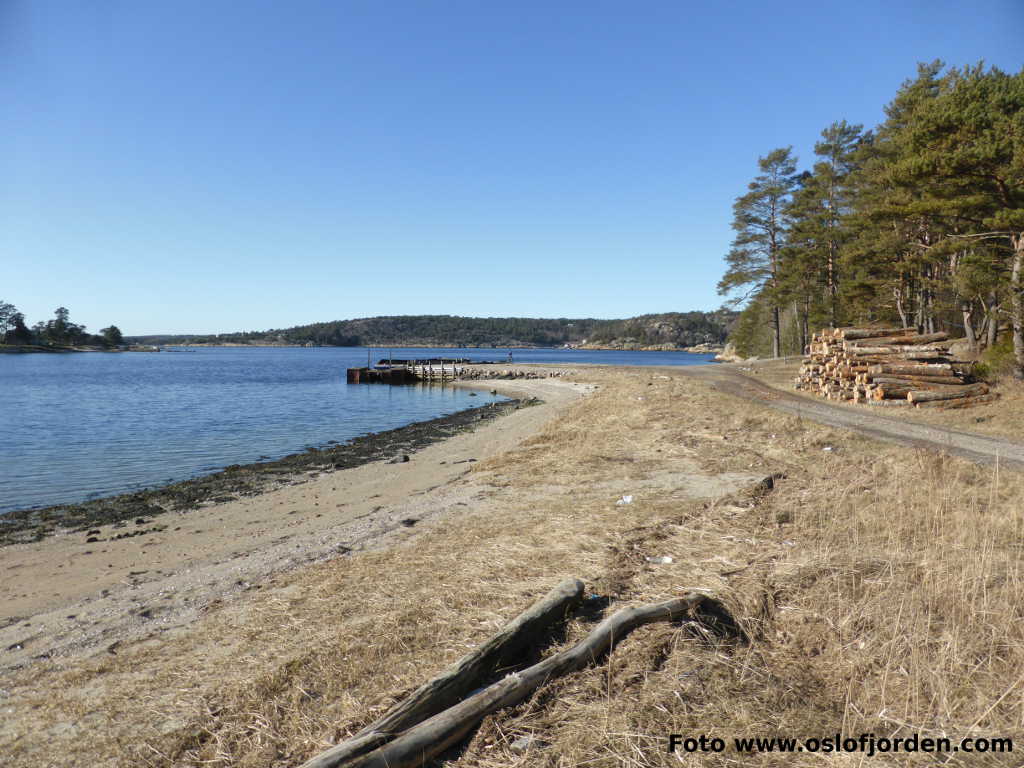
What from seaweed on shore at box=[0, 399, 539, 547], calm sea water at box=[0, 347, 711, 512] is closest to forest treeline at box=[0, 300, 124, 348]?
calm sea water at box=[0, 347, 711, 512]

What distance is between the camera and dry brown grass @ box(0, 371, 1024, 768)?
327 centimetres

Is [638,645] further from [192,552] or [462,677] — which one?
[192,552]

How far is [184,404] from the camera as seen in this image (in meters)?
37.8

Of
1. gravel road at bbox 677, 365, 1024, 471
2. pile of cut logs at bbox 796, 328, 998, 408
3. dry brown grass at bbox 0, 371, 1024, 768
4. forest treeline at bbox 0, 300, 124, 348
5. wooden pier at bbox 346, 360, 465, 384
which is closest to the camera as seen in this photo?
dry brown grass at bbox 0, 371, 1024, 768

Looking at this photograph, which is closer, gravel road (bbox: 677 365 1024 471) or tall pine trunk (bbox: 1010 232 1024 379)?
gravel road (bbox: 677 365 1024 471)

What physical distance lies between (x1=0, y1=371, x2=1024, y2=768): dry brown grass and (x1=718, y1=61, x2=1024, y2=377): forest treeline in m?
13.1

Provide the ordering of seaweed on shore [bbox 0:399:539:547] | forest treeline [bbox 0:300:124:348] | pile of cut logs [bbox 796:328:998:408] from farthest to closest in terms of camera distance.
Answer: forest treeline [bbox 0:300:124:348] → pile of cut logs [bbox 796:328:998:408] → seaweed on shore [bbox 0:399:539:547]

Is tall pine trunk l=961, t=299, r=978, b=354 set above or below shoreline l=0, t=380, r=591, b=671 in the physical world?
above

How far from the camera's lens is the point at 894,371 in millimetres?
18047

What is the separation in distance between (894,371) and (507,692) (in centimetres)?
1948

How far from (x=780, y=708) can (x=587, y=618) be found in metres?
1.58

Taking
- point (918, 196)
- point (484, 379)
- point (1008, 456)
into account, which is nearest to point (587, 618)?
point (1008, 456)

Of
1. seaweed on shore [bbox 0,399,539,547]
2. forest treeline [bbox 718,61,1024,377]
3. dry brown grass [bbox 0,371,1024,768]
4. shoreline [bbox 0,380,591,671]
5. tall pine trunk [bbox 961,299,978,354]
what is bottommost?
seaweed on shore [bbox 0,399,539,547]

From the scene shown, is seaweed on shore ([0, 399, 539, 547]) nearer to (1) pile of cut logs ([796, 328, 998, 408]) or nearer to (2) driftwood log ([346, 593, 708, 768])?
(2) driftwood log ([346, 593, 708, 768])
